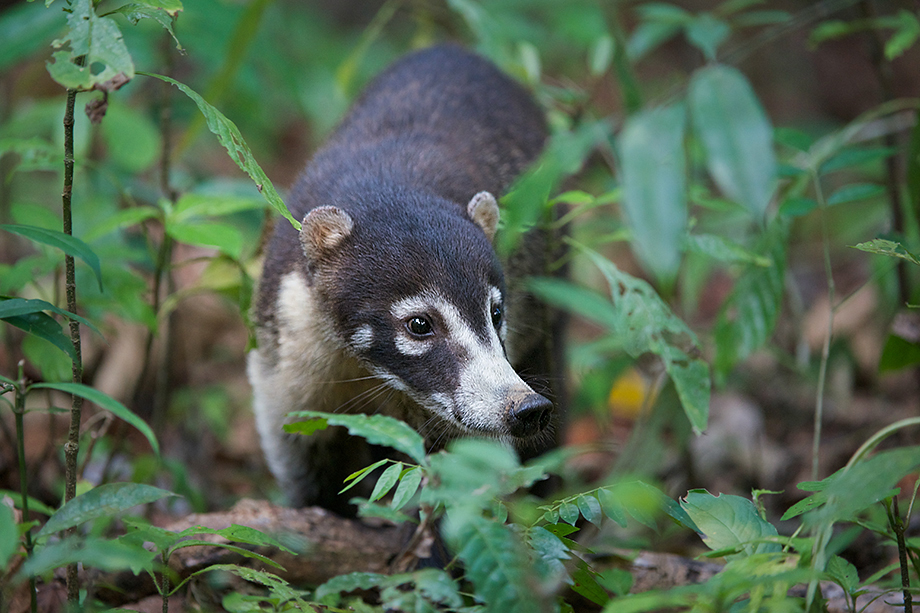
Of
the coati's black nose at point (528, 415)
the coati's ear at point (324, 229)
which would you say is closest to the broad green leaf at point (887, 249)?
the coati's black nose at point (528, 415)

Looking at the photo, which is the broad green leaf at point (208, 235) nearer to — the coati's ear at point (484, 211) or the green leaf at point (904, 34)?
the coati's ear at point (484, 211)

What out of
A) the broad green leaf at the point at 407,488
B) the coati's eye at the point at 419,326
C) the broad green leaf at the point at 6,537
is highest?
the broad green leaf at the point at 6,537

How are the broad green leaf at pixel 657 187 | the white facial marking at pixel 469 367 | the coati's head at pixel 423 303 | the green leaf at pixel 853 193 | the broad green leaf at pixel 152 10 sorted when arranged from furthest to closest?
the green leaf at pixel 853 193
the coati's head at pixel 423 303
the white facial marking at pixel 469 367
the broad green leaf at pixel 152 10
the broad green leaf at pixel 657 187

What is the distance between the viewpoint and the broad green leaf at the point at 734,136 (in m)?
1.79

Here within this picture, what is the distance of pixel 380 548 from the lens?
12.3ft

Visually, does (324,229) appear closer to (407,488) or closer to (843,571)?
(407,488)

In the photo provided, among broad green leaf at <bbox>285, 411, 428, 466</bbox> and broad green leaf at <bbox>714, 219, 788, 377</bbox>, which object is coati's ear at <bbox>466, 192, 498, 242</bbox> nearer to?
broad green leaf at <bbox>714, 219, 788, 377</bbox>

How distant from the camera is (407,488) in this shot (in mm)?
2277

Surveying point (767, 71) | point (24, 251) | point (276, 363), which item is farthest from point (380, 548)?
point (767, 71)

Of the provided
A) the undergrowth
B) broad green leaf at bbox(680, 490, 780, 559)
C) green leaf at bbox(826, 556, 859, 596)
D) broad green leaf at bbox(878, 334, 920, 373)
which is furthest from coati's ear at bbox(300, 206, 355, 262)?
broad green leaf at bbox(878, 334, 920, 373)

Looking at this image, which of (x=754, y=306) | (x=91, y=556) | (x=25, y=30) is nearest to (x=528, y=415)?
(x=91, y=556)

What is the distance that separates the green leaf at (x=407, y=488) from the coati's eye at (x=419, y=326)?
1140 millimetres

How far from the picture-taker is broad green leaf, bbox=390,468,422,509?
228 cm

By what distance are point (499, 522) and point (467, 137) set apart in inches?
114
